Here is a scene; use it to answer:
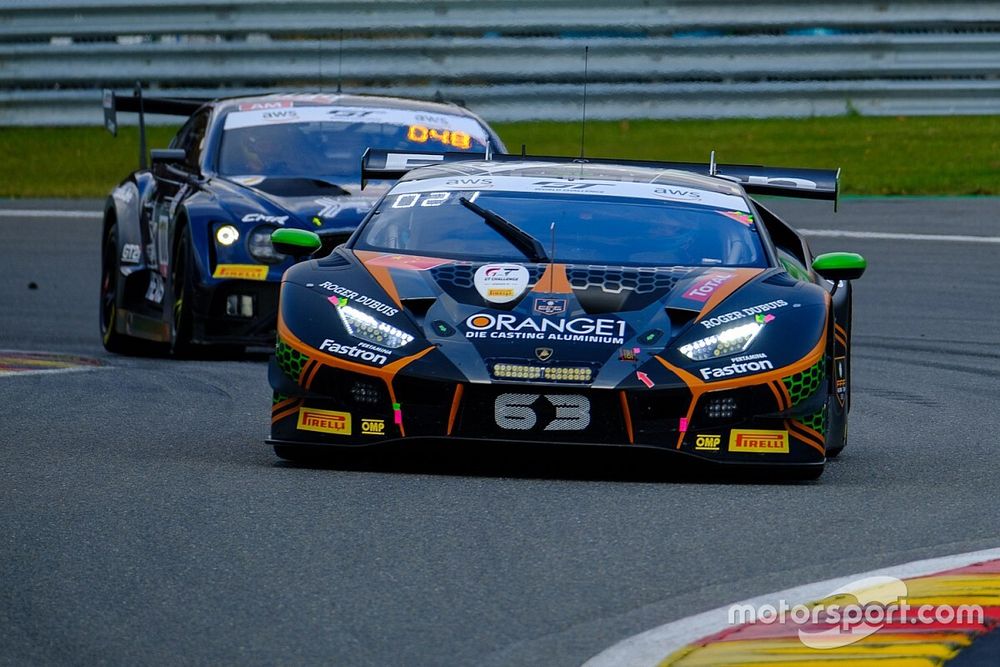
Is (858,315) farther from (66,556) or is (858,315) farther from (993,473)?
(66,556)

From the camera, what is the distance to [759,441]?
6426mm

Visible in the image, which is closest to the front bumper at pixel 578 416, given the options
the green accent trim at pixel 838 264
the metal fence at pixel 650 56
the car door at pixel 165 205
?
the green accent trim at pixel 838 264

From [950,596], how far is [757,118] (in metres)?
15.1

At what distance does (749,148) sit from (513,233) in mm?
11852

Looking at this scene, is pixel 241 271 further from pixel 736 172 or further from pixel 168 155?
pixel 736 172

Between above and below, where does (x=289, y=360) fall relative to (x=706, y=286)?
below

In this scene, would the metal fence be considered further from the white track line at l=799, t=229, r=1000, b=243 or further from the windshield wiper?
the windshield wiper

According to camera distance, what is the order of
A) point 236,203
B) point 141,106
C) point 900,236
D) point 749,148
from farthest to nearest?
point 749,148, point 900,236, point 141,106, point 236,203

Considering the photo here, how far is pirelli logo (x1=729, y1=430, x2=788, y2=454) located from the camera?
6.40 meters

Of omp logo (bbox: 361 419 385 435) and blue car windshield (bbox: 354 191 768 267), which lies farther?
blue car windshield (bbox: 354 191 768 267)

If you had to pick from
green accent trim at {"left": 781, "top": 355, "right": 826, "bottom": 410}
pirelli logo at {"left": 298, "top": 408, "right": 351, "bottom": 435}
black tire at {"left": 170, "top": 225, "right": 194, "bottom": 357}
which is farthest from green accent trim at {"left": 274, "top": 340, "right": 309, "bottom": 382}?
black tire at {"left": 170, "top": 225, "right": 194, "bottom": 357}

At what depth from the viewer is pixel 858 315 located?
1229 centimetres

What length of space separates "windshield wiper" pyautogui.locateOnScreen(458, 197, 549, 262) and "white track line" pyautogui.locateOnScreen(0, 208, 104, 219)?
10036mm

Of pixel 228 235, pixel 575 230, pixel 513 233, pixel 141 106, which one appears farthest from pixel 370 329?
pixel 141 106
